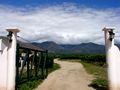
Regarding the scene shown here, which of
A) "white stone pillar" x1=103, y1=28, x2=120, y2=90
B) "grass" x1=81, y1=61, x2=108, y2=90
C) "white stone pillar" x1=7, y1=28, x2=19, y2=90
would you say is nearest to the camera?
"white stone pillar" x1=7, y1=28, x2=19, y2=90

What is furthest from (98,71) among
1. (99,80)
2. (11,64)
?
(11,64)

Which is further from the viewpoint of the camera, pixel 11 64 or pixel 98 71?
pixel 98 71

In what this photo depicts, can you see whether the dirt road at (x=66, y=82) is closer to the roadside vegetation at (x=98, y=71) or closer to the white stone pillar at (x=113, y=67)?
the roadside vegetation at (x=98, y=71)

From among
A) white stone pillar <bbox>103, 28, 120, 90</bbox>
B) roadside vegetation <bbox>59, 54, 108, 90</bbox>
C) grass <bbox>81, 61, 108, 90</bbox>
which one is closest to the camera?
white stone pillar <bbox>103, 28, 120, 90</bbox>

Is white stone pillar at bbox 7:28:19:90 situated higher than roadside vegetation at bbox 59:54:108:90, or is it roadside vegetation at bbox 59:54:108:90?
white stone pillar at bbox 7:28:19:90

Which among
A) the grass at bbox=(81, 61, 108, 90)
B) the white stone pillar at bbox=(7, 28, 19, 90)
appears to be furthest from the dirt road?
the white stone pillar at bbox=(7, 28, 19, 90)

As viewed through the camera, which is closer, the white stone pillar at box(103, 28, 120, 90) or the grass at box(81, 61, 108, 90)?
the white stone pillar at box(103, 28, 120, 90)

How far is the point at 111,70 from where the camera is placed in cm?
1390

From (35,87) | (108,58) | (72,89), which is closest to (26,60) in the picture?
(35,87)

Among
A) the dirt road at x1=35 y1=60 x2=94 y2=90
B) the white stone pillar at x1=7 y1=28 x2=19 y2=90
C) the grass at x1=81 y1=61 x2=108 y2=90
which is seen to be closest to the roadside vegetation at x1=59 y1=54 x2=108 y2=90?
the grass at x1=81 y1=61 x2=108 y2=90

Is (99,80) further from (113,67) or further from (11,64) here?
(11,64)

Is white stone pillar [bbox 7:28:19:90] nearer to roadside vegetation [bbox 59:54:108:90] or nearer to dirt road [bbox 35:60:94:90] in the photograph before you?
dirt road [bbox 35:60:94:90]

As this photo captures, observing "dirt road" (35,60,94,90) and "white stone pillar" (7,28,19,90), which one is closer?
"white stone pillar" (7,28,19,90)

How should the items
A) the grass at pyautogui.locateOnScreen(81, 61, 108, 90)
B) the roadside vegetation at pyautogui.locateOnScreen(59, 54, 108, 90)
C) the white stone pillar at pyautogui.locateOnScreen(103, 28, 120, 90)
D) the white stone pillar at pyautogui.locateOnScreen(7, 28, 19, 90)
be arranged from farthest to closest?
the roadside vegetation at pyautogui.locateOnScreen(59, 54, 108, 90)
the grass at pyautogui.locateOnScreen(81, 61, 108, 90)
the white stone pillar at pyautogui.locateOnScreen(103, 28, 120, 90)
the white stone pillar at pyautogui.locateOnScreen(7, 28, 19, 90)
